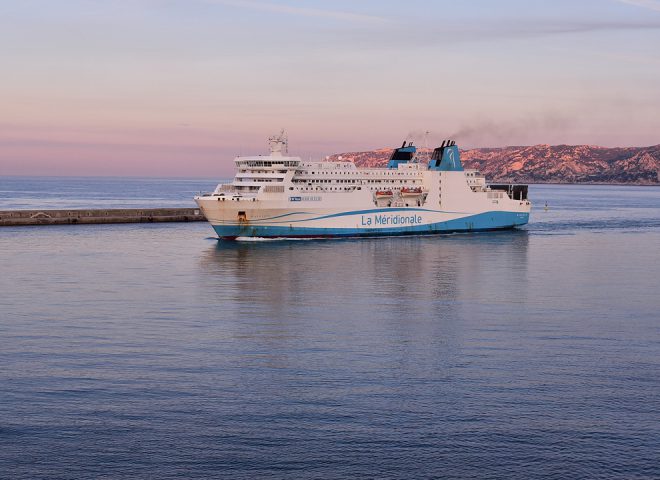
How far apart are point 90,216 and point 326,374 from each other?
64698mm

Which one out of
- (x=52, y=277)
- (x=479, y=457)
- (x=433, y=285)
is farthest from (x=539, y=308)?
(x=52, y=277)

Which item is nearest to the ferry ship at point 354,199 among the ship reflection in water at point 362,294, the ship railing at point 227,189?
the ship railing at point 227,189

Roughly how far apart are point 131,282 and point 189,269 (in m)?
6.33

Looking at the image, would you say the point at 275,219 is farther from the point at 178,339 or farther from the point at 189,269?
the point at 178,339

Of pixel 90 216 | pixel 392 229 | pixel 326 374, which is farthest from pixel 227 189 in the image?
pixel 326 374

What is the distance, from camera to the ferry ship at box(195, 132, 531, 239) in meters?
61.4

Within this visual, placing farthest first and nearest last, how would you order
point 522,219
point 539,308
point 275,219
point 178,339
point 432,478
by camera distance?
point 522,219, point 275,219, point 539,308, point 178,339, point 432,478

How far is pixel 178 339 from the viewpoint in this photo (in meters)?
24.7

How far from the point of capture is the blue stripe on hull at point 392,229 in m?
61.7

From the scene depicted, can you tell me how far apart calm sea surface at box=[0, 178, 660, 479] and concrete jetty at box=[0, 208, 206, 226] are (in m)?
35.7

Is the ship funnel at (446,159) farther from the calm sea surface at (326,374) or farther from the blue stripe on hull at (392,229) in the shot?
the calm sea surface at (326,374)

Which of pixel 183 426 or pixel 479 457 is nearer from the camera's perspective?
pixel 479 457

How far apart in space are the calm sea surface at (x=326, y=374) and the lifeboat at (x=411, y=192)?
88.5 feet

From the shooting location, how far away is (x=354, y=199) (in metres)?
65.8
